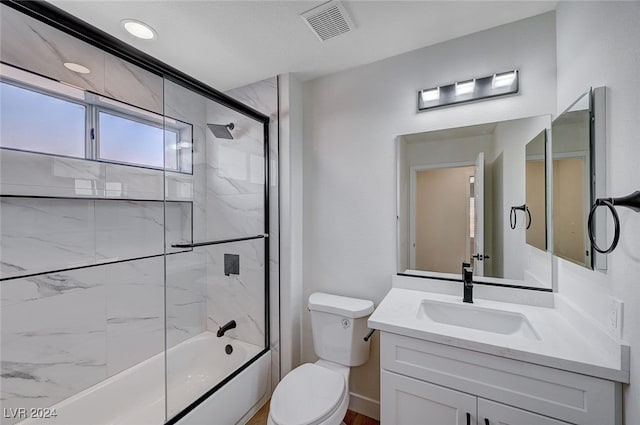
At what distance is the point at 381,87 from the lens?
6.03 ft

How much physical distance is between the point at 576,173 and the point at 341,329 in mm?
1473

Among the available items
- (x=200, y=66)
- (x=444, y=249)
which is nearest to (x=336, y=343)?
(x=444, y=249)

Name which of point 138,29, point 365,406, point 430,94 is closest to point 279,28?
point 138,29

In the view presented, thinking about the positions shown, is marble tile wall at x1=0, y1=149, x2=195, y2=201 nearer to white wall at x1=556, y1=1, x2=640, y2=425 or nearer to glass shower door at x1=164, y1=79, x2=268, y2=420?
glass shower door at x1=164, y1=79, x2=268, y2=420

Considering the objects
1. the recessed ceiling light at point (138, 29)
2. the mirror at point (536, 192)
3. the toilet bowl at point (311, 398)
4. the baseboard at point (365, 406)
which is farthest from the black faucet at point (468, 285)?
the recessed ceiling light at point (138, 29)

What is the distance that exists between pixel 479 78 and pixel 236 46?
4.95ft

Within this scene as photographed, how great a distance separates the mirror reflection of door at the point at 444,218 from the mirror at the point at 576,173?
384 millimetres

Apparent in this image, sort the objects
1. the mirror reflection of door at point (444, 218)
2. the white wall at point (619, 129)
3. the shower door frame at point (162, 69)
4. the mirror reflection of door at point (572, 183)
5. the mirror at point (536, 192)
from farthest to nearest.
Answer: the mirror reflection of door at point (444, 218)
the mirror at point (536, 192)
the mirror reflection of door at point (572, 183)
the shower door frame at point (162, 69)
the white wall at point (619, 129)

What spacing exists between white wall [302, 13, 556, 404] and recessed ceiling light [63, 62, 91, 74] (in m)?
1.43

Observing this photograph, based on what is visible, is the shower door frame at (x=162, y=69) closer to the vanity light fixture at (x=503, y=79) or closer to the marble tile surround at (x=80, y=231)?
the marble tile surround at (x=80, y=231)

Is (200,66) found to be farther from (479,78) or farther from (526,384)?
(526,384)

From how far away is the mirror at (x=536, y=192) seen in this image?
4.50 feet

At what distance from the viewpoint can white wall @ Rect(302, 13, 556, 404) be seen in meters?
1.46

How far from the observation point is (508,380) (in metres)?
1.01
